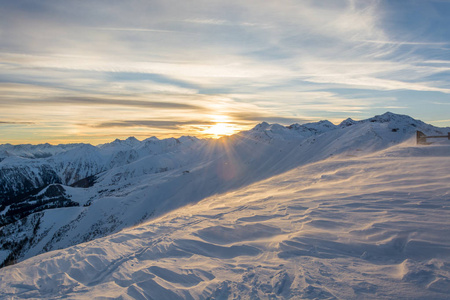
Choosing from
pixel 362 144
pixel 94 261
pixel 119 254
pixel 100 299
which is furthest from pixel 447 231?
pixel 362 144

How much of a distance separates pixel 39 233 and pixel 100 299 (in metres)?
118

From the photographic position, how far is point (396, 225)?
797cm

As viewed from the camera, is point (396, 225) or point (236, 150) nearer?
point (396, 225)

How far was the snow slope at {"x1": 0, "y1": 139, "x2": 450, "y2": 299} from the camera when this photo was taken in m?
5.61

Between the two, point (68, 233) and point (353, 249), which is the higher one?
point (353, 249)

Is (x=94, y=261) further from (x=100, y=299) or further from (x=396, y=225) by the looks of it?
(x=396, y=225)

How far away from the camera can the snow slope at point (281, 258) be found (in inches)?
221

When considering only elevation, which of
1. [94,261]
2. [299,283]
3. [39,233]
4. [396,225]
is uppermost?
[396,225]

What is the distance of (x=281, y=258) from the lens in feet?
23.1

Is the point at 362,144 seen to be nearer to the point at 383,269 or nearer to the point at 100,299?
the point at 383,269

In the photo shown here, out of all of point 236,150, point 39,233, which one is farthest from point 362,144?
point 39,233

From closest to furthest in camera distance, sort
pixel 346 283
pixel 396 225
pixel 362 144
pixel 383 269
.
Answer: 1. pixel 346 283
2. pixel 383 269
3. pixel 396 225
4. pixel 362 144

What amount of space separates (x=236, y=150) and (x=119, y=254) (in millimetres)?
116951

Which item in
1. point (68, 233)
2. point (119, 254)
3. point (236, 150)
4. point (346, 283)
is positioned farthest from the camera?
point (236, 150)
